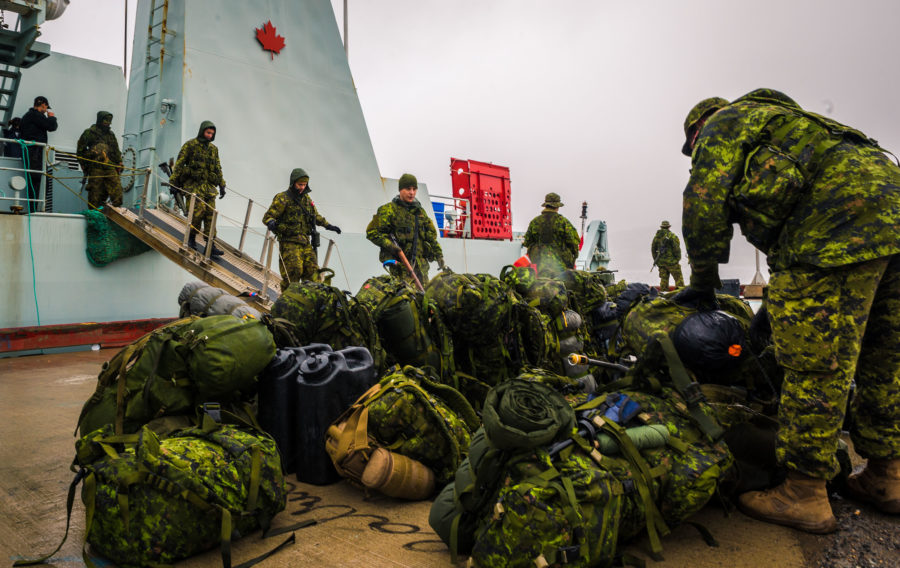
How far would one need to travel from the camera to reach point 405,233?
5992 mm

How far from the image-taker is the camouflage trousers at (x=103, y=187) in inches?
307

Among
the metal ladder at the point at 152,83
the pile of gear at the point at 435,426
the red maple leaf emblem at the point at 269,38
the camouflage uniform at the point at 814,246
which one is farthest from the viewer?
the red maple leaf emblem at the point at 269,38

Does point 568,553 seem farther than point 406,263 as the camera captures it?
No

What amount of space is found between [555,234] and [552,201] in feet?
1.44

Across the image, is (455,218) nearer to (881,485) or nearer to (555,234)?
(555,234)

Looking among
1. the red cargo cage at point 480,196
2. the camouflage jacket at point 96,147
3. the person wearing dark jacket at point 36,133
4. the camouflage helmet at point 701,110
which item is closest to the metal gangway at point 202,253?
the camouflage jacket at point 96,147

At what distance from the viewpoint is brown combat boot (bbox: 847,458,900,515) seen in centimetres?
211

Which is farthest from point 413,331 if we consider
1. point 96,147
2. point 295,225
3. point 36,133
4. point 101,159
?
point 36,133

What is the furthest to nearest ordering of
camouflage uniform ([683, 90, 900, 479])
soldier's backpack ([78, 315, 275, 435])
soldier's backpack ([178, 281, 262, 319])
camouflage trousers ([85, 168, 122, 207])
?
camouflage trousers ([85, 168, 122, 207])
soldier's backpack ([178, 281, 262, 319])
soldier's backpack ([78, 315, 275, 435])
camouflage uniform ([683, 90, 900, 479])

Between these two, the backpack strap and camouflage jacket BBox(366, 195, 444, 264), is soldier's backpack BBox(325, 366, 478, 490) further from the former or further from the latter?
camouflage jacket BBox(366, 195, 444, 264)

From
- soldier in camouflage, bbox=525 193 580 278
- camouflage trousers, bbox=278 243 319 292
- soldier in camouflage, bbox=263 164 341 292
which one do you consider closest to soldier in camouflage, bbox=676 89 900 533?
soldier in camouflage, bbox=525 193 580 278

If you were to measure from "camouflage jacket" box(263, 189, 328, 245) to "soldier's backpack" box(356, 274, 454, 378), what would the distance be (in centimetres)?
348

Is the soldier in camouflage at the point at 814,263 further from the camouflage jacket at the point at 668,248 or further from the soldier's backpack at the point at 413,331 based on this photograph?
the camouflage jacket at the point at 668,248

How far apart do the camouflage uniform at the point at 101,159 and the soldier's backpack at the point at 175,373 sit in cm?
648
